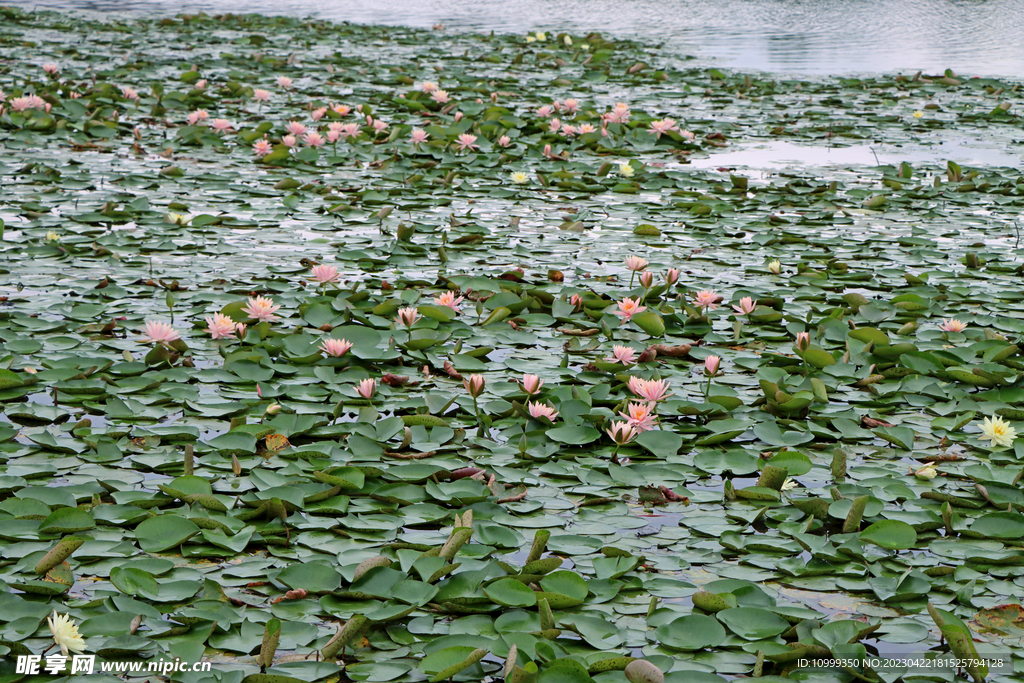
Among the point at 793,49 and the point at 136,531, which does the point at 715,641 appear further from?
the point at 793,49

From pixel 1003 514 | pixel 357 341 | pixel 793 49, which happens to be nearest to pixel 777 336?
pixel 1003 514

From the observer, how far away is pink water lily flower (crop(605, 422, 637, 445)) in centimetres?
255

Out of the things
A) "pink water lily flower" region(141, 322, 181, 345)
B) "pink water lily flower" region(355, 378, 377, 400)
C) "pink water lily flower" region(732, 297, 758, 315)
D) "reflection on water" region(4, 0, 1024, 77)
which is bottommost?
"pink water lily flower" region(355, 378, 377, 400)

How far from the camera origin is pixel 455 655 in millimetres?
1729

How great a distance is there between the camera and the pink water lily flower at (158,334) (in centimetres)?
296

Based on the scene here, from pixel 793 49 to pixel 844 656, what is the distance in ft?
42.0

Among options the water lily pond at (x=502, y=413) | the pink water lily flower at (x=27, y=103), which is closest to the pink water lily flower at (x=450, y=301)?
the water lily pond at (x=502, y=413)

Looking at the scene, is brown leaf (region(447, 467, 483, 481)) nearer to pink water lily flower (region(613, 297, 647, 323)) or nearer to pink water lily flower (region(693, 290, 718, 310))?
pink water lily flower (region(613, 297, 647, 323))

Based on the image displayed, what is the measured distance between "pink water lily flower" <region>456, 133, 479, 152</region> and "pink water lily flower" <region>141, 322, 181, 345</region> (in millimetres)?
3606

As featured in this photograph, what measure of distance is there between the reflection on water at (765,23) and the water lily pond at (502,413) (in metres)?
6.52

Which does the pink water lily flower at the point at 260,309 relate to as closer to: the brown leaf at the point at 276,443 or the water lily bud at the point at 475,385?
the brown leaf at the point at 276,443

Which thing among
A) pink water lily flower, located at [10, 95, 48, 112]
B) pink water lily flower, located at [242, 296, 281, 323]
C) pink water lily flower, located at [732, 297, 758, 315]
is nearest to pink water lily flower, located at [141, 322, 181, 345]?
pink water lily flower, located at [242, 296, 281, 323]

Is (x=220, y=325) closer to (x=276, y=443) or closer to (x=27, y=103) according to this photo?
(x=276, y=443)

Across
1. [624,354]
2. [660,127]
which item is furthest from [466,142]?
[624,354]
